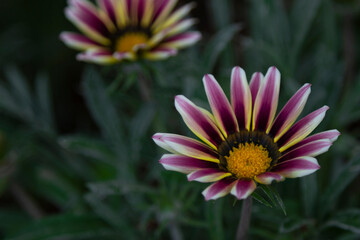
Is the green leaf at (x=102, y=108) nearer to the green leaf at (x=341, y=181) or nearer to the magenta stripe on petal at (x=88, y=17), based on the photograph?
the magenta stripe on petal at (x=88, y=17)

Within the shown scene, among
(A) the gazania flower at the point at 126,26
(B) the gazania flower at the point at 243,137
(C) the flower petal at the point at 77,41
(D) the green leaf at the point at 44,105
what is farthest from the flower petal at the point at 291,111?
(D) the green leaf at the point at 44,105

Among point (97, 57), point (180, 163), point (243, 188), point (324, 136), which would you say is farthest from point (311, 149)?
point (97, 57)

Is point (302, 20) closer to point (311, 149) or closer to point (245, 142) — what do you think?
point (245, 142)

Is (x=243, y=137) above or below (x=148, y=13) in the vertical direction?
below

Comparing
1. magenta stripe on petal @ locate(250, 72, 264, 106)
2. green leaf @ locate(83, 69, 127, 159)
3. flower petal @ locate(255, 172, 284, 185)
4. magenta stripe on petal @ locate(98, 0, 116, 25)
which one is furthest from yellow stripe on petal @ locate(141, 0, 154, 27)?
flower petal @ locate(255, 172, 284, 185)

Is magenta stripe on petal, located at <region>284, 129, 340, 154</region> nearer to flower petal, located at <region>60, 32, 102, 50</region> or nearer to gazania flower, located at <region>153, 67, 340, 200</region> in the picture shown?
gazania flower, located at <region>153, 67, 340, 200</region>
